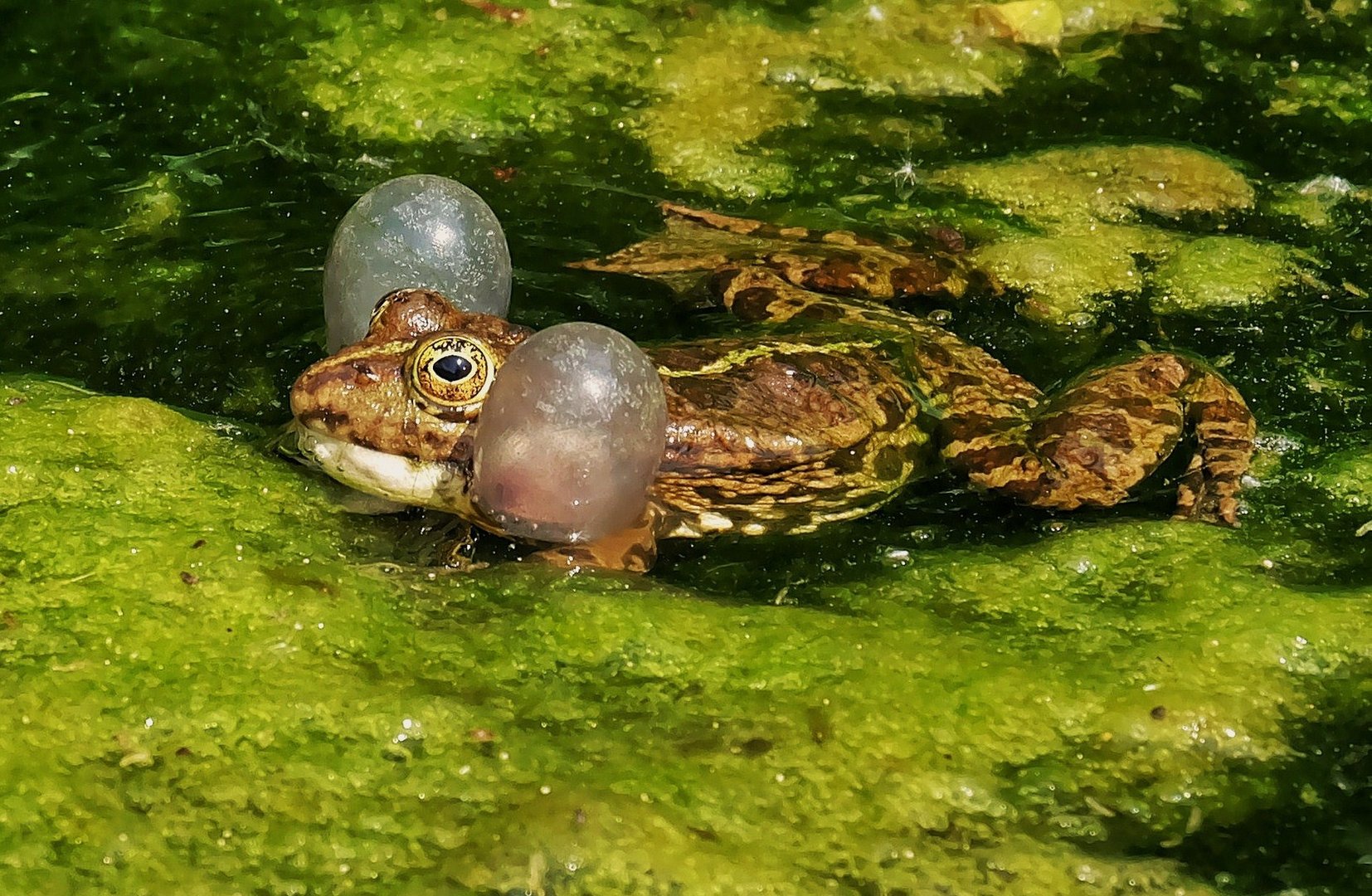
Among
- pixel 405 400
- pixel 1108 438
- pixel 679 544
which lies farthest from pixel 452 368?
pixel 1108 438

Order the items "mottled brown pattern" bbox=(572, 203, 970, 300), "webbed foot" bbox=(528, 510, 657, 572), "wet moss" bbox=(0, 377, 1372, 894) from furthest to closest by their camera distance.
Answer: "mottled brown pattern" bbox=(572, 203, 970, 300) → "webbed foot" bbox=(528, 510, 657, 572) → "wet moss" bbox=(0, 377, 1372, 894)

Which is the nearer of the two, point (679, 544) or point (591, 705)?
point (591, 705)

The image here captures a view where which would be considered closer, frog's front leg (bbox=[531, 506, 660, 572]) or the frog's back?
frog's front leg (bbox=[531, 506, 660, 572])

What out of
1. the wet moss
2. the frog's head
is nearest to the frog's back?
the wet moss

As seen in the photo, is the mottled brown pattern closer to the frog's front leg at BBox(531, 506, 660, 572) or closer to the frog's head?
the frog's head

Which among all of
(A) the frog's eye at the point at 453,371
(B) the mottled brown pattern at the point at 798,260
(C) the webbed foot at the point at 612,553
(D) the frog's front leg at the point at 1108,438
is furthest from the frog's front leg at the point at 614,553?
(B) the mottled brown pattern at the point at 798,260

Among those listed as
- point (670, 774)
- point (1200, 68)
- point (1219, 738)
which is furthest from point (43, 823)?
point (1200, 68)

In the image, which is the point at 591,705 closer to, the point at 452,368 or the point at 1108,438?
the point at 452,368
